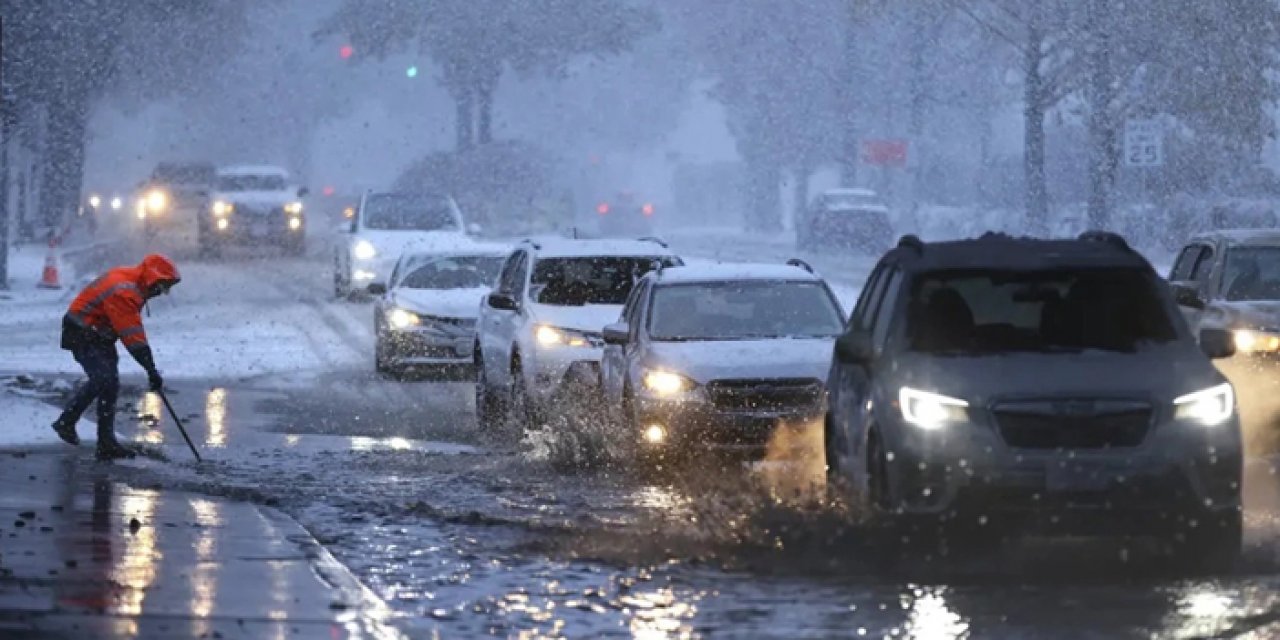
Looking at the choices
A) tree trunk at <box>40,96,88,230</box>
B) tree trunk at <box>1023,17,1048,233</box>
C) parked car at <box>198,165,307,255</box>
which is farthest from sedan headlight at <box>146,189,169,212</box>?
tree trunk at <box>1023,17,1048,233</box>

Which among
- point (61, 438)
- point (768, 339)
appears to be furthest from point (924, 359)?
point (61, 438)

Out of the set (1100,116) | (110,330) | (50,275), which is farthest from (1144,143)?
(110,330)

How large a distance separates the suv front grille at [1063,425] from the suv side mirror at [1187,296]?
232 inches

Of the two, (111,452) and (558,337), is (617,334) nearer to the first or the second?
(558,337)

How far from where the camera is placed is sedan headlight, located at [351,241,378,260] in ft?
133

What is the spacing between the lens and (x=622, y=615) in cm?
1041

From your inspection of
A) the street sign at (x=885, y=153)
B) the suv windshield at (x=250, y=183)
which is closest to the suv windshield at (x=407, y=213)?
the suv windshield at (x=250, y=183)

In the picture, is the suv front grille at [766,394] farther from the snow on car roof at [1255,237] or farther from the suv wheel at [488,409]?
the suv wheel at [488,409]

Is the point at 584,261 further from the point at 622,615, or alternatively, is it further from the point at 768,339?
the point at 622,615

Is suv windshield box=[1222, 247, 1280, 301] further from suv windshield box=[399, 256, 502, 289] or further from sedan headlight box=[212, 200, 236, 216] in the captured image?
sedan headlight box=[212, 200, 236, 216]

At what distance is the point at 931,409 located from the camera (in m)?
11.8

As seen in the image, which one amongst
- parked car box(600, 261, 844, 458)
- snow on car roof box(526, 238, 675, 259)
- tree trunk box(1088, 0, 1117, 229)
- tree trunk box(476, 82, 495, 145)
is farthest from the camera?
tree trunk box(476, 82, 495, 145)

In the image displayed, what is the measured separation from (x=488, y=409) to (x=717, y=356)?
17.3ft

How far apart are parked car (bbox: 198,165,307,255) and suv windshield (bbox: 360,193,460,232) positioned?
36.6 feet
